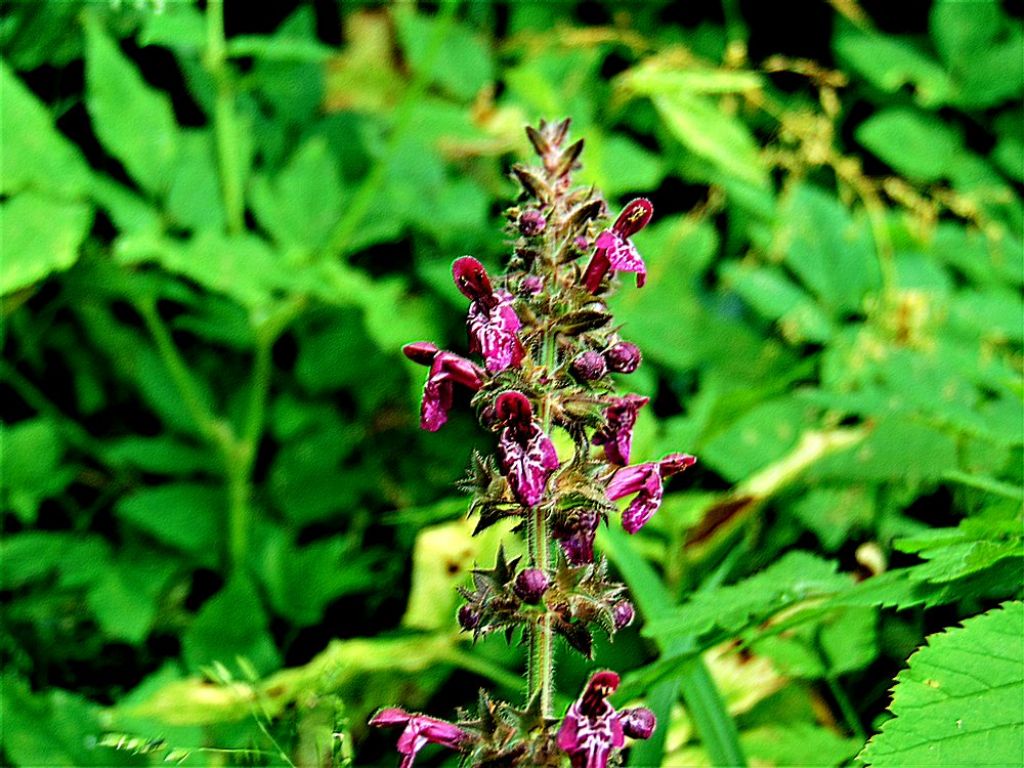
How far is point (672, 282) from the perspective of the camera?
3230 millimetres

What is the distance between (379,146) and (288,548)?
51.9 inches

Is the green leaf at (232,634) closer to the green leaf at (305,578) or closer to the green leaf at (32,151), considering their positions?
the green leaf at (305,578)

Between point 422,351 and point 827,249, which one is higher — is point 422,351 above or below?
above

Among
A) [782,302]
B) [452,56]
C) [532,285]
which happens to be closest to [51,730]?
[532,285]

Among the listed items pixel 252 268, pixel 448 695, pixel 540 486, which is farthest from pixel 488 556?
pixel 540 486

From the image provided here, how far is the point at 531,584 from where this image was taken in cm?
139

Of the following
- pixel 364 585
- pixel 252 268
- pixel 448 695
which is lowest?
pixel 448 695

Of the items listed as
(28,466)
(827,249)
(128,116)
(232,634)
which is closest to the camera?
(232,634)

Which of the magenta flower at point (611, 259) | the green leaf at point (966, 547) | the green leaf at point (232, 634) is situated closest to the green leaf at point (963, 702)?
the green leaf at point (966, 547)

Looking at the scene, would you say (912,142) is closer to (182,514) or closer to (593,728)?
(182,514)

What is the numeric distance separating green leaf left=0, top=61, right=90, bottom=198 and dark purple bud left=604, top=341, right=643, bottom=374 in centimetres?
161

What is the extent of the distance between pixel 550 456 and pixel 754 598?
50cm

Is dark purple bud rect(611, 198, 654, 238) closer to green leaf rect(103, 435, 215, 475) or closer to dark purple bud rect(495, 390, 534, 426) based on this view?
dark purple bud rect(495, 390, 534, 426)

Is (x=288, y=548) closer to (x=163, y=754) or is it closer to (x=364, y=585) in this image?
(x=364, y=585)
